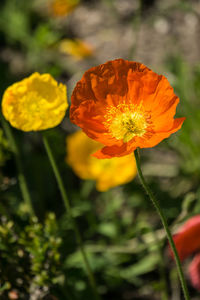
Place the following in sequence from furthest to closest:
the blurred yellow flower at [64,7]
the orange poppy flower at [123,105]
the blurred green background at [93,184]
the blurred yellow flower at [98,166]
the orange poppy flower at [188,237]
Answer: the blurred yellow flower at [64,7]
the blurred yellow flower at [98,166]
the orange poppy flower at [188,237]
the blurred green background at [93,184]
the orange poppy flower at [123,105]

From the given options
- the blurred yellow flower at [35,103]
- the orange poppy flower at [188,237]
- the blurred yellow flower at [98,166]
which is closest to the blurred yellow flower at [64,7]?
the blurred yellow flower at [98,166]

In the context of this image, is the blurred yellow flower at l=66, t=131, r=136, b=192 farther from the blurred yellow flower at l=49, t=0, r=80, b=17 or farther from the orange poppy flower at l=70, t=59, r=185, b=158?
the blurred yellow flower at l=49, t=0, r=80, b=17

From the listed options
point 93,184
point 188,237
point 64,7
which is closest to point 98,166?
point 93,184

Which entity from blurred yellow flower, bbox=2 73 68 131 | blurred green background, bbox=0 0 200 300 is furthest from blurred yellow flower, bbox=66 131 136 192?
blurred yellow flower, bbox=2 73 68 131

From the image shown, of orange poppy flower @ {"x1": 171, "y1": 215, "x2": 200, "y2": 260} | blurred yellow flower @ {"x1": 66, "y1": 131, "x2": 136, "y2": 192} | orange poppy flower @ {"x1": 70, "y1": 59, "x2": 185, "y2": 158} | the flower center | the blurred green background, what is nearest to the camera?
orange poppy flower @ {"x1": 70, "y1": 59, "x2": 185, "y2": 158}

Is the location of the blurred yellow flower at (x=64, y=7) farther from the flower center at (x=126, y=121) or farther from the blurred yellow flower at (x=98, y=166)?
the flower center at (x=126, y=121)

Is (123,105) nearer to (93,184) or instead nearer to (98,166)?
(98,166)
